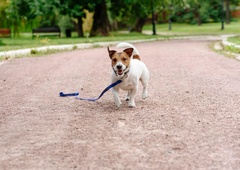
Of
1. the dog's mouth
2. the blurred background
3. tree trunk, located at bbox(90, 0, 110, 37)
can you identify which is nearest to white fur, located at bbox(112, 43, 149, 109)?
the dog's mouth

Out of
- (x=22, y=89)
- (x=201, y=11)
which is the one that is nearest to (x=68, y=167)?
(x=22, y=89)

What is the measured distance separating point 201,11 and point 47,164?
67.3 m

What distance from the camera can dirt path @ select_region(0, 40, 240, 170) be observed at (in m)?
4.98

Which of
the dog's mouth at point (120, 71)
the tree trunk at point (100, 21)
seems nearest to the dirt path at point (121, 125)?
the dog's mouth at point (120, 71)

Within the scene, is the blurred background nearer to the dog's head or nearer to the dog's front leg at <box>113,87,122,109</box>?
the dog's front leg at <box>113,87,122,109</box>

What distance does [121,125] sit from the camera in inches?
256

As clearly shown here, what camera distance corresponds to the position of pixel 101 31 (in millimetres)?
37250

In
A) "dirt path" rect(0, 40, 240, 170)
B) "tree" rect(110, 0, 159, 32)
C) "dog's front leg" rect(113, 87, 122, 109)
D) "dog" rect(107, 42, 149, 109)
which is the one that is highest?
"tree" rect(110, 0, 159, 32)

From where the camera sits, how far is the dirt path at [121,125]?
498 cm

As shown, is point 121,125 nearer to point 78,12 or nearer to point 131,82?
point 131,82

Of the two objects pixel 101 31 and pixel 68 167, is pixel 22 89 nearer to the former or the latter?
pixel 68 167

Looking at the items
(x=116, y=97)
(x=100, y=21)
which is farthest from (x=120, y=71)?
(x=100, y=21)

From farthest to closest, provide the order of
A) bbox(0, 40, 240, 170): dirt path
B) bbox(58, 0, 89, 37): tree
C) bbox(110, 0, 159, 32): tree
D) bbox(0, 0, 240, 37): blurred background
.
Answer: bbox(110, 0, 159, 32): tree < bbox(58, 0, 89, 37): tree < bbox(0, 0, 240, 37): blurred background < bbox(0, 40, 240, 170): dirt path

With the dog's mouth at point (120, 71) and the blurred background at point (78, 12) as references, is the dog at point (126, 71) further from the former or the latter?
the blurred background at point (78, 12)
